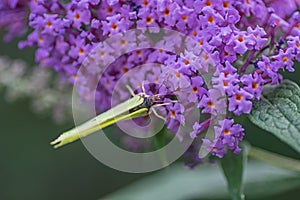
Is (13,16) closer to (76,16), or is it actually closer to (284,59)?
(76,16)

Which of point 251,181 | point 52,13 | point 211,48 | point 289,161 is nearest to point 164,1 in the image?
point 211,48

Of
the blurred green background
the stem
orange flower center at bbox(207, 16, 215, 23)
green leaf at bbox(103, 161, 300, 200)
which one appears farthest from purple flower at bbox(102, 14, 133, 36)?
the blurred green background

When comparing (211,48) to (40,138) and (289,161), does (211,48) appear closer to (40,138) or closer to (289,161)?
(289,161)

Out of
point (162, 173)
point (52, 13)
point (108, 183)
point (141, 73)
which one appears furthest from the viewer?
point (108, 183)

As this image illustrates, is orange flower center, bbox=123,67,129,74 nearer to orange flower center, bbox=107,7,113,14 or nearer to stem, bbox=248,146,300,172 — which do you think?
orange flower center, bbox=107,7,113,14

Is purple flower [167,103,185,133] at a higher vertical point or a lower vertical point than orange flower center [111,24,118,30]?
lower

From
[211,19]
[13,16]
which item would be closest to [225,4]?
[211,19]
